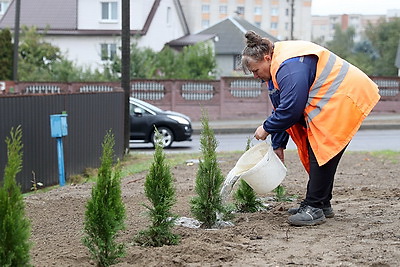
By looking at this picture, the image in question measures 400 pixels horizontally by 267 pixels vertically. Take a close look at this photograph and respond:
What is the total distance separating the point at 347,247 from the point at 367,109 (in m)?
1.48

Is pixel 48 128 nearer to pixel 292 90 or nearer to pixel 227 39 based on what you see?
pixel 292 90

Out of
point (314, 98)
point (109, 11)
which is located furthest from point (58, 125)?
point (109, 11)

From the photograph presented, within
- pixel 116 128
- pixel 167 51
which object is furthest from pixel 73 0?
pixel 116 128

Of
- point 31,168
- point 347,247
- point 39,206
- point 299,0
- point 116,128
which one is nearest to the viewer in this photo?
point 347,247

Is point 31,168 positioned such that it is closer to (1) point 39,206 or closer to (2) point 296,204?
(1) point 39,206

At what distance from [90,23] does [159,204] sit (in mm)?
40650

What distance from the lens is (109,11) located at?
45.7 m

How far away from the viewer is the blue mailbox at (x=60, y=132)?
13211 mm

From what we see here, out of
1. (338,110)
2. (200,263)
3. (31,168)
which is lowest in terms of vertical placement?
(31,168)

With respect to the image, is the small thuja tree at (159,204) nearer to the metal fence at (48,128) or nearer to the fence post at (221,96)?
the metal fence at (48,128)

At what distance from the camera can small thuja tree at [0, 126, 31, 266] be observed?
4.97 meters

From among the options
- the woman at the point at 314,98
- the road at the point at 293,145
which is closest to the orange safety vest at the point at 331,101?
the woman at the point at 314,98

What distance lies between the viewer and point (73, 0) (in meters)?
48.1

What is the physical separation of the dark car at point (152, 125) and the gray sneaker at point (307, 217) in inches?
Answer: 579
